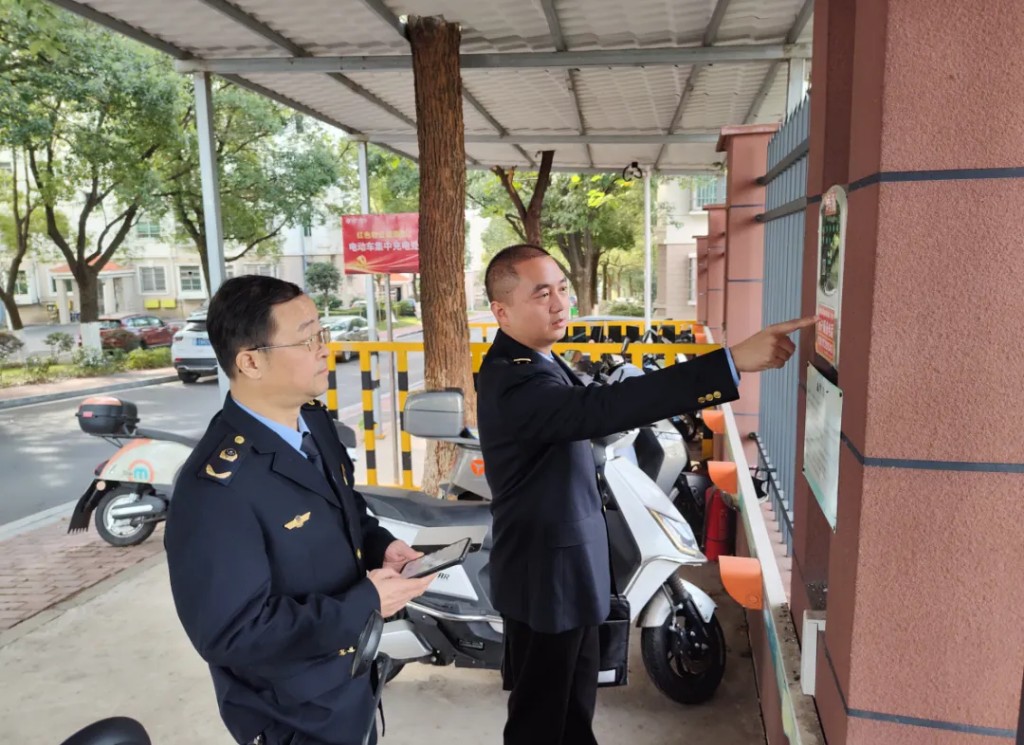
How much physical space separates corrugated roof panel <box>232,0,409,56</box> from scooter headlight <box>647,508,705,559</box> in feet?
11.0

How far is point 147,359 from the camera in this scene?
19594mm

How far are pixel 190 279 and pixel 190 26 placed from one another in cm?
4234

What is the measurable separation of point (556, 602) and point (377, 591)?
68 cm

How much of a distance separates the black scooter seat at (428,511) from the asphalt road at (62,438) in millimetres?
4122

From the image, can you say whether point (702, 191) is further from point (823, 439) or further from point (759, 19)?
point (823, 439)

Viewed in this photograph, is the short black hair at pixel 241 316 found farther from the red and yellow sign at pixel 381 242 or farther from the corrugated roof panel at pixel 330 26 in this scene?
the red and yellow sign at pixel 381 242

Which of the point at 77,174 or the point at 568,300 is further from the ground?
the point at 77,174

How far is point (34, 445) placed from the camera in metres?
9.74

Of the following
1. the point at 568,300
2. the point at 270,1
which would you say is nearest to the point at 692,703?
the point at 568,300

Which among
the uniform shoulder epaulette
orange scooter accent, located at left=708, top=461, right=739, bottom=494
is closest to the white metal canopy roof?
orange scooter accent, located at left=708, top=461, right=739, bottom=494

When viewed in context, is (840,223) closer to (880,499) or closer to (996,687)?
(880,499)

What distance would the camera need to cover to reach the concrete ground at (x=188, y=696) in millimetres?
2947

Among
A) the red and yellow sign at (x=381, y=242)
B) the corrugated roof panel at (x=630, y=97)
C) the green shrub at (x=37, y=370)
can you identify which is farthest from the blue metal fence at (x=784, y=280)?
the green shrub at (x=37, y=370)

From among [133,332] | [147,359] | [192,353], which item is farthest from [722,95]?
[133,332]
